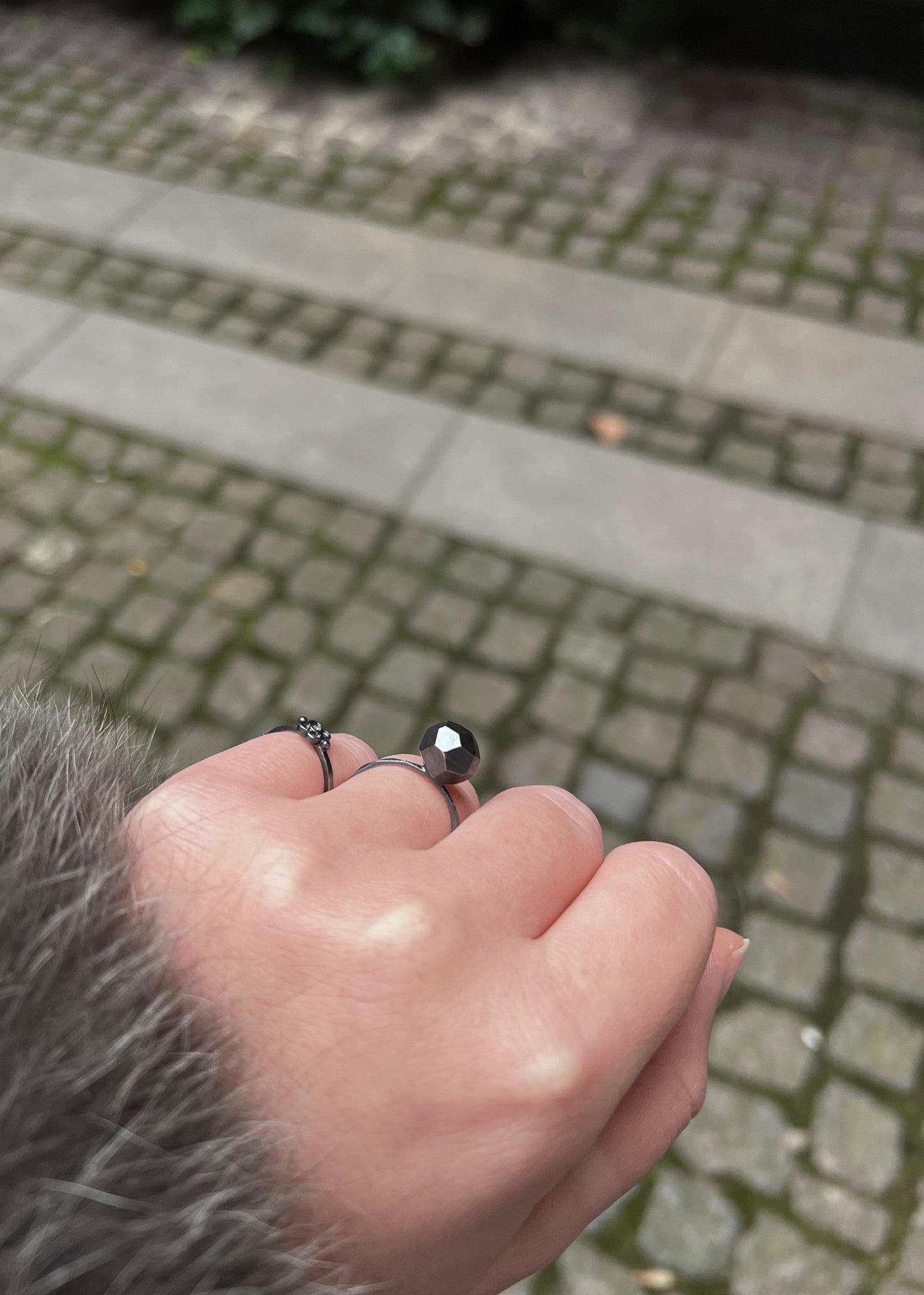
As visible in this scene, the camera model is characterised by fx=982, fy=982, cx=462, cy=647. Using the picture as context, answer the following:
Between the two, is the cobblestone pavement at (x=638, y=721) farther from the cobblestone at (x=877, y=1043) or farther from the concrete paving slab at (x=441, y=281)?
the concrete paving slab at (x=441, y=281)

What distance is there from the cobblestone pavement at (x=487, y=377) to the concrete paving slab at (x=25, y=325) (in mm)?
115

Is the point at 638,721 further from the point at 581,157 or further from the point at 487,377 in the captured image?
the point at 581,157

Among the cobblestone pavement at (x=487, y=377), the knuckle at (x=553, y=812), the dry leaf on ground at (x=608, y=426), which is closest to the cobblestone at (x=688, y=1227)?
the knuckle at (x=553, y=812)

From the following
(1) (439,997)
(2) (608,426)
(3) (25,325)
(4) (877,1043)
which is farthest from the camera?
(3) (25,325)

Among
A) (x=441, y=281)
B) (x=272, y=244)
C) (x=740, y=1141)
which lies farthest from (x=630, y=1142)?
(x=272, y=244)

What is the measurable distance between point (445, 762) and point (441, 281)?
14.0 ft

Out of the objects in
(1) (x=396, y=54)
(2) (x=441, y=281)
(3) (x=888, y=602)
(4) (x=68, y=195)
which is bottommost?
(3) (x=888, y=602)

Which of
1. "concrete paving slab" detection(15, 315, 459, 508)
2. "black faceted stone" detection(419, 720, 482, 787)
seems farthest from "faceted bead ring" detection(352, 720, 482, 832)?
"concrete paving slab" detection(15, 315, 459, 508)

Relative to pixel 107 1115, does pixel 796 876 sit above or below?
below

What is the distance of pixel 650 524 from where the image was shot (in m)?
3.90

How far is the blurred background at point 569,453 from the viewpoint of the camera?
2744mm

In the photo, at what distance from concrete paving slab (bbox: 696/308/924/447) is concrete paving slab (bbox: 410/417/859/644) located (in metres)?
0.60

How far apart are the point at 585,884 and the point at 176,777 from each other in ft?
1.46

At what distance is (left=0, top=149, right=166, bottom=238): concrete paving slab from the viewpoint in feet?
17.7
